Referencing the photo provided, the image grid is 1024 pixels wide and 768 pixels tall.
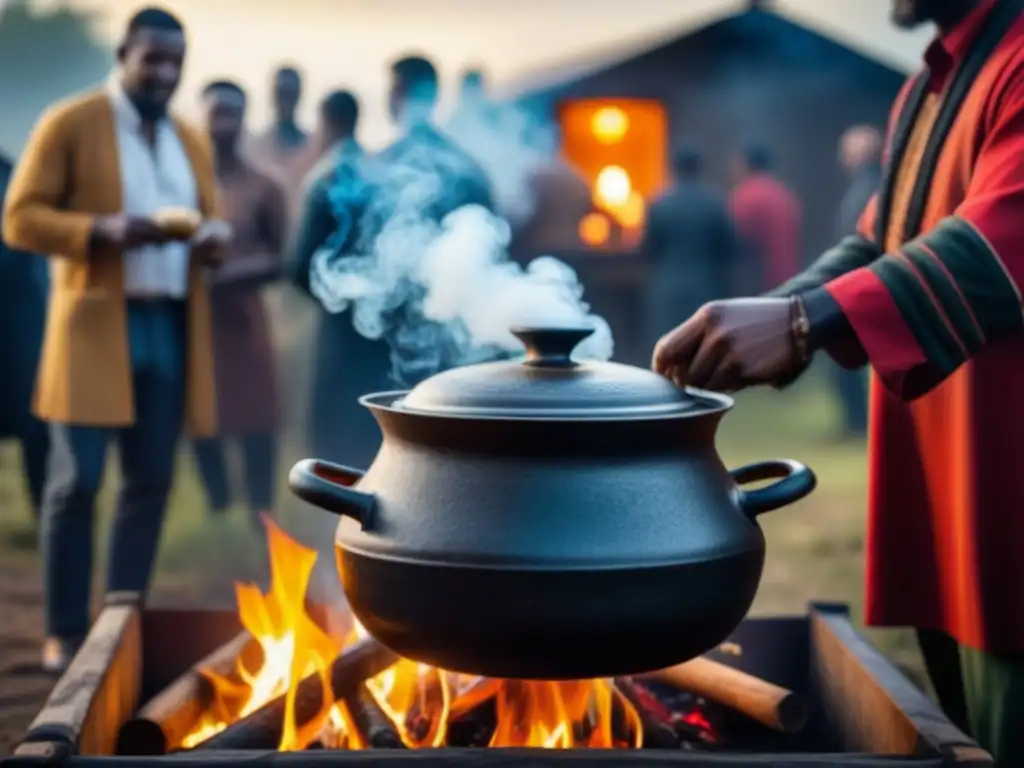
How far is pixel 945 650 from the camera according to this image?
2.61m

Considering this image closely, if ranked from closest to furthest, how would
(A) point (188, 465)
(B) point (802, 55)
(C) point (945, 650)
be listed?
(C) point (945, 650) → (A) point (188, 465) → (B) point (802, 55)

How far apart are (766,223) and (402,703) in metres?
9.95

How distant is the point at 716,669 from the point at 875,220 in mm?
986

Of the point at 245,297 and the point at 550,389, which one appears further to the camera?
the point at 245,297

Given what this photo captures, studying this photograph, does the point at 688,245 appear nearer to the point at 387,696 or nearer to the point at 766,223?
the point at 766,223

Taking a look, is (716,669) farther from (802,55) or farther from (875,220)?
(802,55)

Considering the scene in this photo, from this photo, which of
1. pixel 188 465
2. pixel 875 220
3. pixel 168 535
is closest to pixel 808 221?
pixel 188 465

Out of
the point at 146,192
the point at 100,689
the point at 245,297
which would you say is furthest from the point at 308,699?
the point at 245,297

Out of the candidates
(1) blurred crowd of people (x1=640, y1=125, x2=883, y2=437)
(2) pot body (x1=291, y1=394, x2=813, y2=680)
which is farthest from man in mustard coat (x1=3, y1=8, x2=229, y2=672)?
(1) blurred crowd of people (x1=640, y1=125, x2=883, y2=437)

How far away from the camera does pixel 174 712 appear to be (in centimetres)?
252

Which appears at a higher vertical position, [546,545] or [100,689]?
[546,545]

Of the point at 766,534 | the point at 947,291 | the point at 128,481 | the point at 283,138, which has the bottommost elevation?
the point at 766,534

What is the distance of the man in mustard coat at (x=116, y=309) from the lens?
13.6ft

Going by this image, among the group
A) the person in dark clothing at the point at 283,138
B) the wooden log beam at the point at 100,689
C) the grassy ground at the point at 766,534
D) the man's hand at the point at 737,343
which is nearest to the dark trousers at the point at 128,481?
the grassy ground at the point at 766,534
